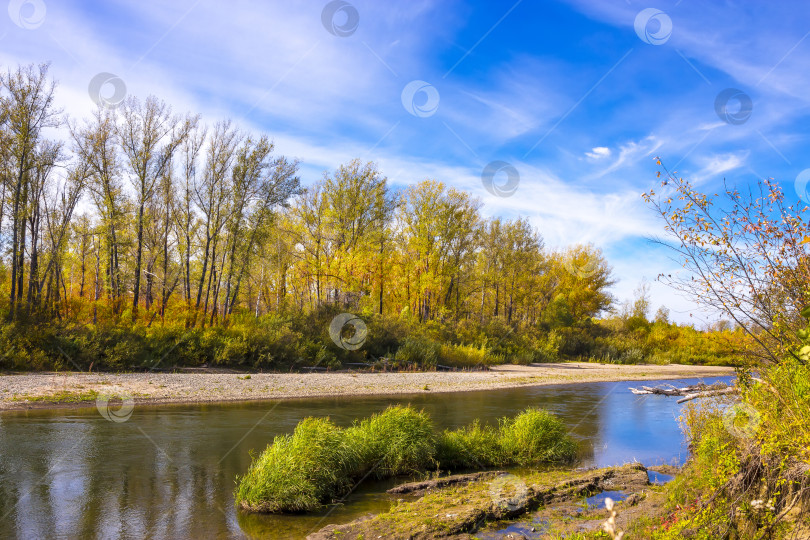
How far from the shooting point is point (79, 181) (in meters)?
28.1

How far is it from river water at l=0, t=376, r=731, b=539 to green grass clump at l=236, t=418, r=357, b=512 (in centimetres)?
31

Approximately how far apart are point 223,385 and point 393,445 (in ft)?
42.8

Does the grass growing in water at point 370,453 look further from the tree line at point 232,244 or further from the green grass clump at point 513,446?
the tree line at point 232,244

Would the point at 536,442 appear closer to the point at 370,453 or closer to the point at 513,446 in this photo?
the point at 513,446

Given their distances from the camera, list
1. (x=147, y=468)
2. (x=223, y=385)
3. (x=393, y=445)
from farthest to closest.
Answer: (x=223, y=385)
(x=393, y=445)
(x=147, y=468)

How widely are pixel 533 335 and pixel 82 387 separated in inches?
1520

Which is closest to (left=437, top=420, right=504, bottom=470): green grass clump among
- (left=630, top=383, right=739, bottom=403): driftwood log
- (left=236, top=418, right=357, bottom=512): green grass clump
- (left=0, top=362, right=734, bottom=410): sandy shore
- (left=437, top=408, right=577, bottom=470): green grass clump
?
(left=437, top=408, right=577, bottom=470): green grass clump

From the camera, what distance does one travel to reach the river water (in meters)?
8.20

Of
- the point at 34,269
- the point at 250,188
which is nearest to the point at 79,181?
the point at 34,269

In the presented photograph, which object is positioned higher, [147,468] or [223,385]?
[223,385]

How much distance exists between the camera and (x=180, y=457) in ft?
39.1

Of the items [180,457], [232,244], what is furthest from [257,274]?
[180,457]

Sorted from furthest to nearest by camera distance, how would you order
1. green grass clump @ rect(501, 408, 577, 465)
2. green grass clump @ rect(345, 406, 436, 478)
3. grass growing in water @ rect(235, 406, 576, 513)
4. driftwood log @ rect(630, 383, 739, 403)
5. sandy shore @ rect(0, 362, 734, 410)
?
sandy shore @ rect(0, 362, 734, 410) < green grass clump @ rect(501, 408, 577, 465) < green grass clump @ rect(345, 406, 436, 478) < grass growing in water @ rect(235, 406, 576, 513) < driftwood log @ rect(630, 383, 739, 403)

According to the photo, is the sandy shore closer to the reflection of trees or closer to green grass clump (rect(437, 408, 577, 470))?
the reflection of trees
